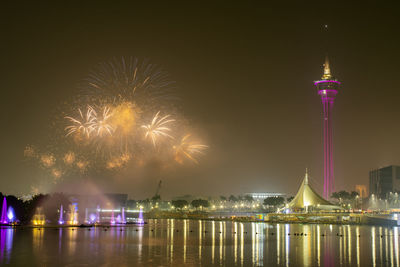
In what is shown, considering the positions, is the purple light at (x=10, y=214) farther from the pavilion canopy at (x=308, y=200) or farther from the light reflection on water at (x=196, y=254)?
the pavilion canopy at (x=308, y=200)

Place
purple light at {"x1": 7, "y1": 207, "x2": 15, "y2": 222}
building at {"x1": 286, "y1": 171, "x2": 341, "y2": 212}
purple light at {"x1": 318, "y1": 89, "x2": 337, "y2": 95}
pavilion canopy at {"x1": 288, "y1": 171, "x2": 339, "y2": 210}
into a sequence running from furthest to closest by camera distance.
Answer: purple light at {"x1": 318, "y1": 89, "x2": 337, "y2": 95} → pavilion canopy at {"x1": 288, "y1": 171, "x2": 339, "y2": 210} → building at {"x1": 286, "y1": 171, "x2": 341, "y2": 212} → purple light at {"x1": 7, "y1": 207, "x2": 15, "y2": 222}

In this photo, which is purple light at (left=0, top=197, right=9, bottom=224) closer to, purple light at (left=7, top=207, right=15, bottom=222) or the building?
purple light at (left=7, top=207, right=15, bottom=222)

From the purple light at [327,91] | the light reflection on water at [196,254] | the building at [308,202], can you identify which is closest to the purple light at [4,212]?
the light reflection on water at [196,254]

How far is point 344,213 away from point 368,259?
73120 mm

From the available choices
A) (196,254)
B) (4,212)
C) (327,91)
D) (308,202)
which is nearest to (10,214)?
(4,212)

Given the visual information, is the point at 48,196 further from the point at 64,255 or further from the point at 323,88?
the point at 323,88

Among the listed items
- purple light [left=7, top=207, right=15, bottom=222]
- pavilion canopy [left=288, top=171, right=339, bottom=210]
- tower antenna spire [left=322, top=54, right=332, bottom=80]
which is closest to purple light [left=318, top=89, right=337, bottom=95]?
tower antenna spire [left=322, top=54, right=332, bottom=80]

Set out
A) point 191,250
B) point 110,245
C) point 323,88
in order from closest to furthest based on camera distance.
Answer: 1. point 191,250
2. point 110,245
3. point 323,88

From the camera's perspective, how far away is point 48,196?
85250 mm

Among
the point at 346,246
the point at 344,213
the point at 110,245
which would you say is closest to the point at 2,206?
the point at 110,245

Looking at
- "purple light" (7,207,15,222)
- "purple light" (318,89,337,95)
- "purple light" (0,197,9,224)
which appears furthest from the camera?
"purple light" (318,89,337,95)

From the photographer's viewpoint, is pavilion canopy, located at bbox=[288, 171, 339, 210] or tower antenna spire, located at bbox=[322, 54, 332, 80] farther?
tower antenna spire, located at bbox=[322, 54, 332, 80]

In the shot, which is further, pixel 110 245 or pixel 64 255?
pixel 110 245

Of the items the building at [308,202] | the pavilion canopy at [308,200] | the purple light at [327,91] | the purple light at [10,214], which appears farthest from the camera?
the purple light at [327,91]
